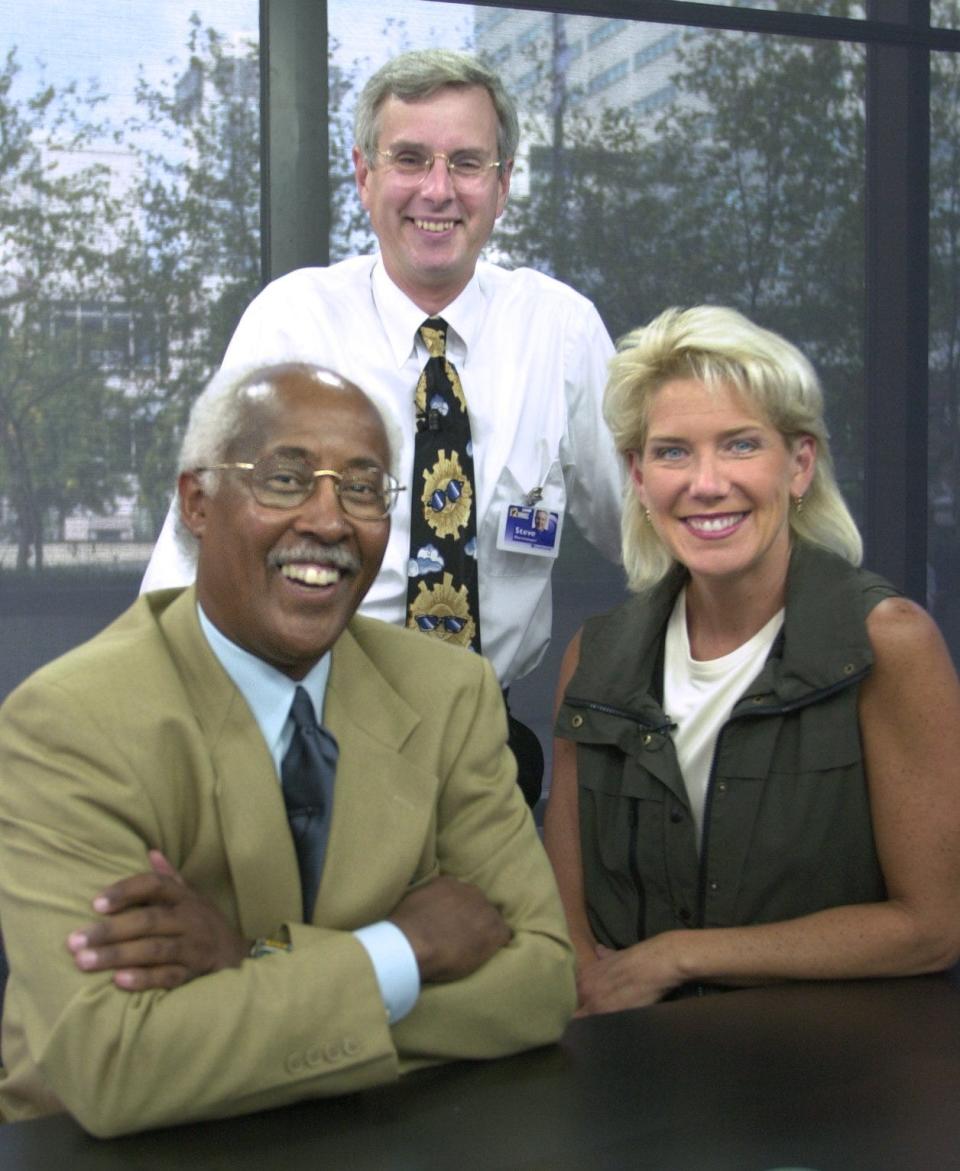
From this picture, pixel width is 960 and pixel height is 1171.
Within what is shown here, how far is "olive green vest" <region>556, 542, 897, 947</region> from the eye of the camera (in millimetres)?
2262

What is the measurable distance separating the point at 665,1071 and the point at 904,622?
2.97 ft

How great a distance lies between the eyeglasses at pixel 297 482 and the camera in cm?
186

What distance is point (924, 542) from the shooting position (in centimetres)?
469

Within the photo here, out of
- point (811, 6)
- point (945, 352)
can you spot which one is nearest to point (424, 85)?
point (811, 6)

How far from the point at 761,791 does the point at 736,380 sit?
609 millimetres

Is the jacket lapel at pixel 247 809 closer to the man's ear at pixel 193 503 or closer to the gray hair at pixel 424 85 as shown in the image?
the man's ear at pixel 193 503

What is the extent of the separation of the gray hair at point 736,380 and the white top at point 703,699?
0.19m

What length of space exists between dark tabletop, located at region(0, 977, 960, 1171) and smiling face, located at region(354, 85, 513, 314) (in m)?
1.58

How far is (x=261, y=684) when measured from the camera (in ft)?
6.12

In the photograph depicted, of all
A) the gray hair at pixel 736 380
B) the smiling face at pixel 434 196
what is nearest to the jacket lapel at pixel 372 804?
the gray hair at pixel 736 380

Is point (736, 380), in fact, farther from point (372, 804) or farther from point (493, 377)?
point (372, 804)

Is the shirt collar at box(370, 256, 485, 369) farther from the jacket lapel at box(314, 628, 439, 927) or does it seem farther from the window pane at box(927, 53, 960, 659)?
the window pane at box(927, 53, 960, 659)

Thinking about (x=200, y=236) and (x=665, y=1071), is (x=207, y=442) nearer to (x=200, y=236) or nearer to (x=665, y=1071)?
(x=665, y=1071)

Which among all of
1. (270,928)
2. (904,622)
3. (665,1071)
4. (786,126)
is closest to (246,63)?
(786,126)
